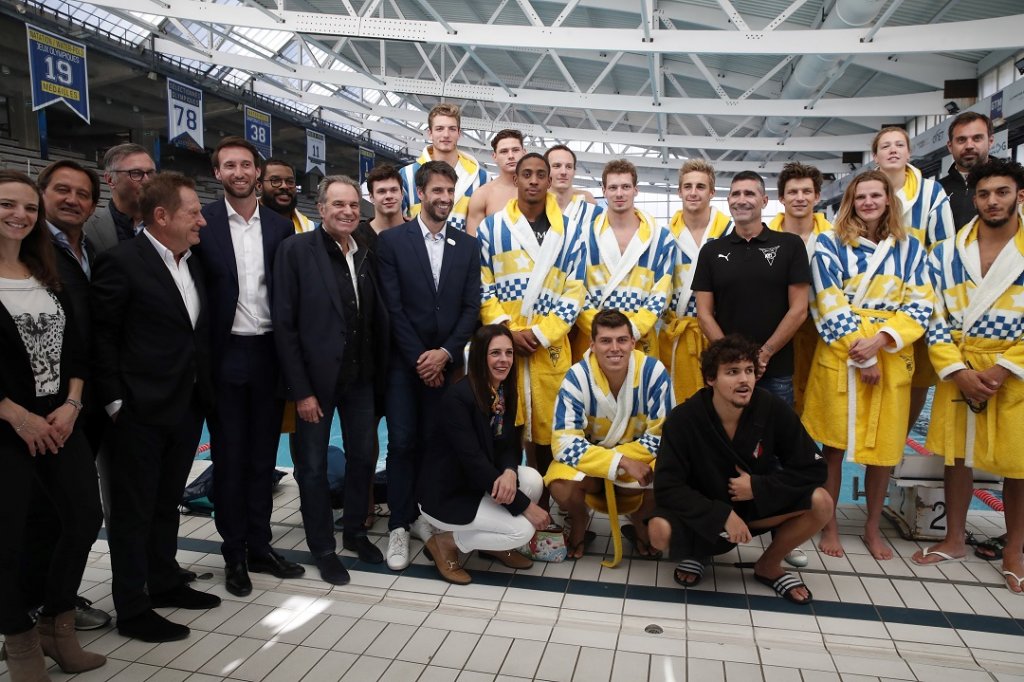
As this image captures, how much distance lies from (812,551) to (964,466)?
2.98 feet

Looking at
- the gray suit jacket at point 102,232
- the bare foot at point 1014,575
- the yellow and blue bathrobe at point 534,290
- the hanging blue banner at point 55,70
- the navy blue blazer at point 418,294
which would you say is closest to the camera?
the gray suit jacket at point 102,232

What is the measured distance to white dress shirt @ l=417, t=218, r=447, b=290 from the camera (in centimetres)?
367

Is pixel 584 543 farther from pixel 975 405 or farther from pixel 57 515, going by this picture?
pixel 57 515

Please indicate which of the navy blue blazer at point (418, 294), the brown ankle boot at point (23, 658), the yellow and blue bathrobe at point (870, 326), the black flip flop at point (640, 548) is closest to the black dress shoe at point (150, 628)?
the brown ankle boot at point (23, 658)

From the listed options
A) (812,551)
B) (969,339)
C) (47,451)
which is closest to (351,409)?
(47,451)

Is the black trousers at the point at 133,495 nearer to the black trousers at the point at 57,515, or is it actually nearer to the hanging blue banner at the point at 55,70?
the black trousers at the point at 57,515

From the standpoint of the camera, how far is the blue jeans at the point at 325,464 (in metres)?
3.32

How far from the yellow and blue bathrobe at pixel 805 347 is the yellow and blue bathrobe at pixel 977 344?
0.61 m

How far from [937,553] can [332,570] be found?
317 centimetres

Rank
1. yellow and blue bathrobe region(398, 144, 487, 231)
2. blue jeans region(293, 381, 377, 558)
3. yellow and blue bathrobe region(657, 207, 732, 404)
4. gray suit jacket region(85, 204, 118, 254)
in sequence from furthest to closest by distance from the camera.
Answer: yellow and blue bathrobe region(398, 144, 487, 231), yellow and blue bathrobe region(657, 207, 732, 404), blue jeans region(293, 381, 377, 558), gray suit jacket region(85, 204, 118, 254)

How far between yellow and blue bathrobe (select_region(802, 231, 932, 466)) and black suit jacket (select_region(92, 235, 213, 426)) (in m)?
3.25

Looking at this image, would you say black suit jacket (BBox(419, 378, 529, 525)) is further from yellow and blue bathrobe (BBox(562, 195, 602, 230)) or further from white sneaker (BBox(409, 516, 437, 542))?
yellow and blue bathrobe (BBox(562, 195, 602, 230))

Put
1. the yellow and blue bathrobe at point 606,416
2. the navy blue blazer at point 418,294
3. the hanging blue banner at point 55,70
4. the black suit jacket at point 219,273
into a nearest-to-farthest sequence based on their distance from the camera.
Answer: the black suit jacket at point 219,273
the yellow and blue bathrobe at point 606,416
the navy blue blazer at point 418,294
the hanging blue banner at point 55,70

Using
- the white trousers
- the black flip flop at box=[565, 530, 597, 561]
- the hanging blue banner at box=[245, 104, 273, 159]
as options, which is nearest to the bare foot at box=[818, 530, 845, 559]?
the black flip flop at box=[565, 530, 597, 561]
